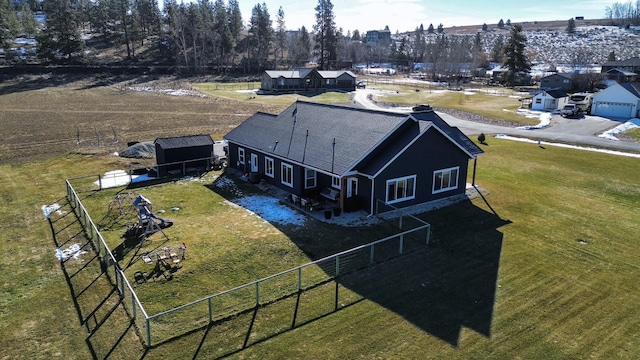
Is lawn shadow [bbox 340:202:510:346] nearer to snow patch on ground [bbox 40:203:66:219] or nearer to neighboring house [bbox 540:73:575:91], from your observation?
snow patch on ground [bbox 40:203:66:219]

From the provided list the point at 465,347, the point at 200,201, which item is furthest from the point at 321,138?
the point at 465,347

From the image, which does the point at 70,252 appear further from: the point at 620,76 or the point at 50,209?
the point at 620,76

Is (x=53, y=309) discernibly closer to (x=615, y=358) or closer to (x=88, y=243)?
(x=88, y=243)

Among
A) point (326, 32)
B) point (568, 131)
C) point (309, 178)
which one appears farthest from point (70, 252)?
point (326, 32)

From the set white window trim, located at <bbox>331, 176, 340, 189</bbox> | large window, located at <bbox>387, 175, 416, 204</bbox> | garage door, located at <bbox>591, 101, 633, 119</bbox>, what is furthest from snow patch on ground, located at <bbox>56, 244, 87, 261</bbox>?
garage door, located at <bbox>591, 101, 633, 119</bbox>

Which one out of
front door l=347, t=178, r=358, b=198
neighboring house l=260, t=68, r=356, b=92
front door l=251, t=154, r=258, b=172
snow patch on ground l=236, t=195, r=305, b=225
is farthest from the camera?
neighboring house l=260, t=68, r=356, b=92

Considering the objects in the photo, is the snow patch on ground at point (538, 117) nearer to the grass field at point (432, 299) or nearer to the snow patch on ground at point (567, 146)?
the snow patch on ground at point (567, 146)
